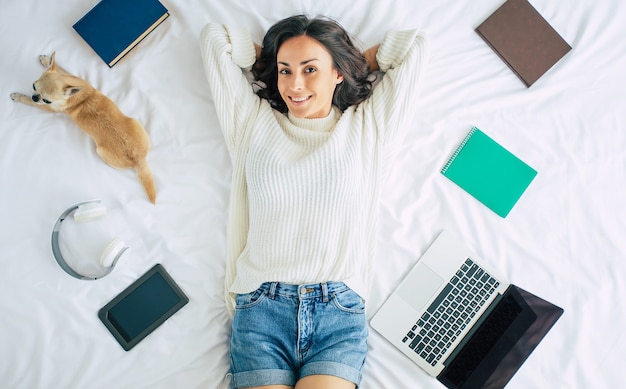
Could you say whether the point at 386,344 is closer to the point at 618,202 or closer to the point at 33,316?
the point at 618,202

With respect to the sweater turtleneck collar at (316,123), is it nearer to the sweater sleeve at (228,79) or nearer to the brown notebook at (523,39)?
the sweater sleeve at (228,79)

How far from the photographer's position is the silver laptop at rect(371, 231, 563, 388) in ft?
4.16

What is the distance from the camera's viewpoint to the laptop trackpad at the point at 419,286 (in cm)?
132

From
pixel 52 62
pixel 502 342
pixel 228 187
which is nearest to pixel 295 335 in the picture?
pixel 228 187

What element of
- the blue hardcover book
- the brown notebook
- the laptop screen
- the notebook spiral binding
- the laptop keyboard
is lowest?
the laptop screen

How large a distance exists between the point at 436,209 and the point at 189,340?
33.3 inches

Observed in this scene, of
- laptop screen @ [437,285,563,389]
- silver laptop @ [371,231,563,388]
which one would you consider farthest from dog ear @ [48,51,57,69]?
laptop screen @ [437,285,563,389]

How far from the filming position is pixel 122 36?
1.34 m

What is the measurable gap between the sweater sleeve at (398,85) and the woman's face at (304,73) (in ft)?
0.64

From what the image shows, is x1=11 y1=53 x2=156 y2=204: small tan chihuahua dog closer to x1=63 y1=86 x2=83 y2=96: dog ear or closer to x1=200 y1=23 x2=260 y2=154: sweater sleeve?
x1=63 y1=86 x2=83 y2=96: dog ear

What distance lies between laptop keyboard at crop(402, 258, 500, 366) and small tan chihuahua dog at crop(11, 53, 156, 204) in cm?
90

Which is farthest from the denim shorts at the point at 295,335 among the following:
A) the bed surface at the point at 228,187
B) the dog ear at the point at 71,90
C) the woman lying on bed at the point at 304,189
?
the dog ear at the point at 71,90

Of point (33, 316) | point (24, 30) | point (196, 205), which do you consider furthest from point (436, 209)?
point (24, 30)

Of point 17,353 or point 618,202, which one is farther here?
point 618,202
